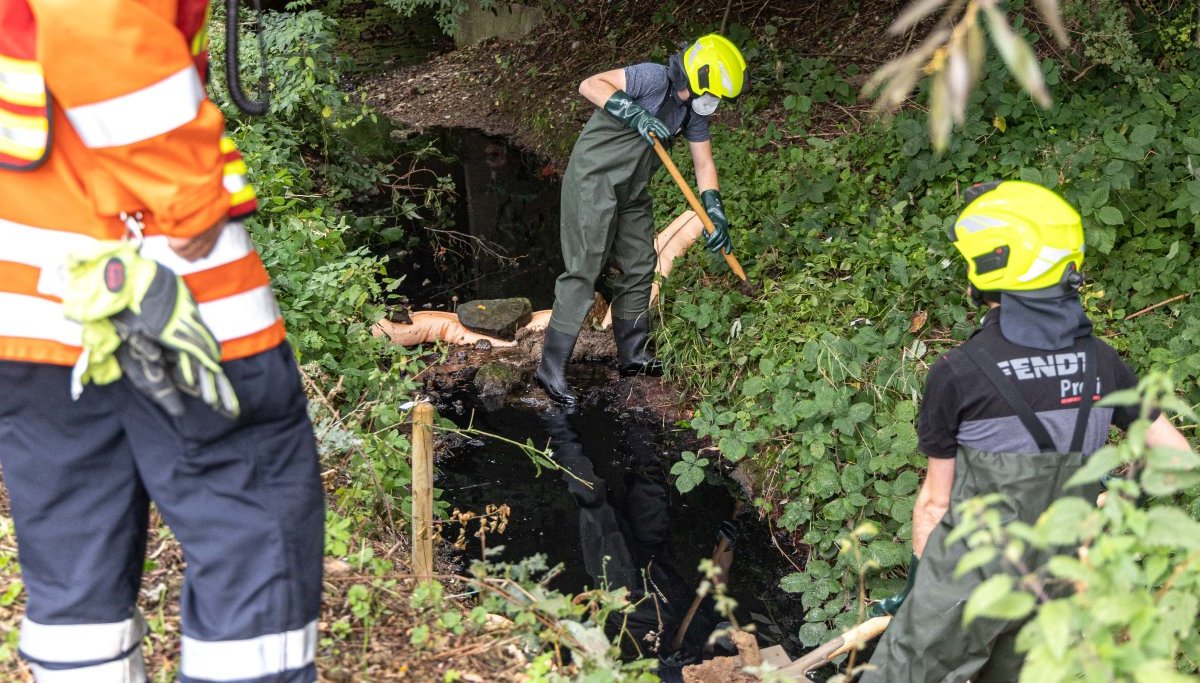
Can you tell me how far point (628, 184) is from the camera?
5398mm

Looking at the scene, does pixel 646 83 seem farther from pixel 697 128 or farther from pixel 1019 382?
pixel 1019 382

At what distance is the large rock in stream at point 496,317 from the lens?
245 inches

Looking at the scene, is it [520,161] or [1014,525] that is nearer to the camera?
[1014,525]

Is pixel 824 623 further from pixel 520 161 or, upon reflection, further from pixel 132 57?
pixel 520 161

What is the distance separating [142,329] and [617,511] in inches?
129

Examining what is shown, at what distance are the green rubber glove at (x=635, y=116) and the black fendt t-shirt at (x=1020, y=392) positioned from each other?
108 inches

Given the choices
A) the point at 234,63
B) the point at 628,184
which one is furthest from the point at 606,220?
the point at 234,63

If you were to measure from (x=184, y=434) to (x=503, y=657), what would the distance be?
1290 millimetres

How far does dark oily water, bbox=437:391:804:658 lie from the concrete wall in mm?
7036

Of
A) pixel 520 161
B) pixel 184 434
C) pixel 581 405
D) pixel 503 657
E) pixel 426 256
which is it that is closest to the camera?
pixel 184 434

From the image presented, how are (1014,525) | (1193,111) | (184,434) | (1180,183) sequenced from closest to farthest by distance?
(1014,525)
(184,434)
(1180,183)
(1193,111)

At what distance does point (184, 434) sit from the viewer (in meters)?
1.83

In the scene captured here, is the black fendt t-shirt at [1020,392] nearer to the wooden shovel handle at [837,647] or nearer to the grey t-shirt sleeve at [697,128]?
the wooden shovel handle at [837,647]

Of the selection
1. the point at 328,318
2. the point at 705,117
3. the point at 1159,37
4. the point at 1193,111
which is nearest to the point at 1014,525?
the point at 328,318
